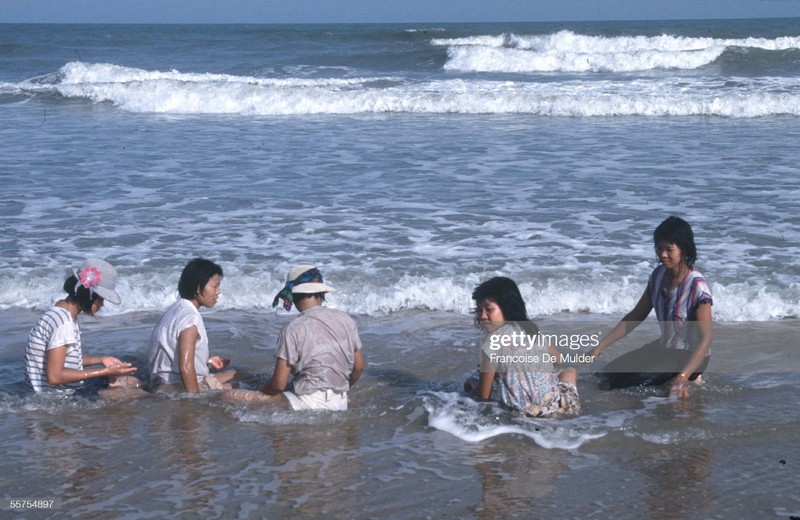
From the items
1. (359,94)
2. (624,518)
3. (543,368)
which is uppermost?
(359,94)

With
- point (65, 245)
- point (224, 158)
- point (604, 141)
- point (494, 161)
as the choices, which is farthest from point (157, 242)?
point (604, 141)

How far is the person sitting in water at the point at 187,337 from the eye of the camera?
5.42 meters

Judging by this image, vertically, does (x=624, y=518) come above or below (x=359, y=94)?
below

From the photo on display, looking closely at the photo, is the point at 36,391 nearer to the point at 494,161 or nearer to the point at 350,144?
the point at 494,161

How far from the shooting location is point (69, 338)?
5.34 metres

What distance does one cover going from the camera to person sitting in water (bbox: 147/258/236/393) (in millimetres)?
5422

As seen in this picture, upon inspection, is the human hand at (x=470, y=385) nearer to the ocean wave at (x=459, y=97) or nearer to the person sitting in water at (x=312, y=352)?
the person sitting in water at (x=312, y=352)

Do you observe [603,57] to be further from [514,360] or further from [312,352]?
[312,352]

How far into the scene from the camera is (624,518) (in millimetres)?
3934

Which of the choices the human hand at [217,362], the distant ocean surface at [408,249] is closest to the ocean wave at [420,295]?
the distant ocean surface at [408,249]

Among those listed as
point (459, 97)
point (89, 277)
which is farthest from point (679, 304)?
point (459, 97)

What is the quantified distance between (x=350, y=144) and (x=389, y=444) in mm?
11229

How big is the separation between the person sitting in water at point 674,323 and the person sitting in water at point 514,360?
656mm

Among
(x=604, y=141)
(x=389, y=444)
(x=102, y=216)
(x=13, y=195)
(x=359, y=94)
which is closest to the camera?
(x=389, y=444)
